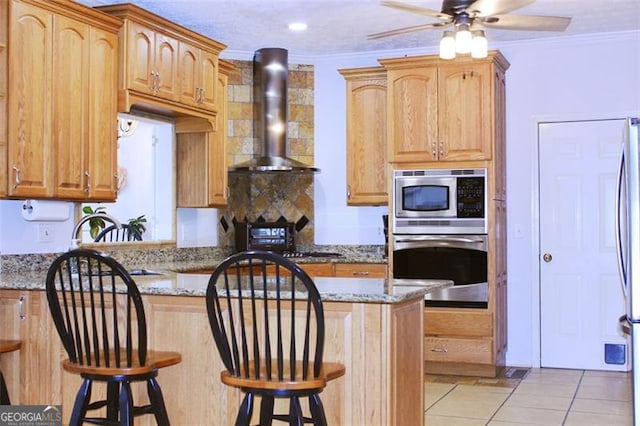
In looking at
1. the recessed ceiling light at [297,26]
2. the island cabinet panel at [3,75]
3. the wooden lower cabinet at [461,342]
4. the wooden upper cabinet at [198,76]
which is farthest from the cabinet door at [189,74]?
the wooden lower cabinet at [461,342]

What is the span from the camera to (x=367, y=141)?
639 cm

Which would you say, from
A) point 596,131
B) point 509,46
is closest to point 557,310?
point 596,131

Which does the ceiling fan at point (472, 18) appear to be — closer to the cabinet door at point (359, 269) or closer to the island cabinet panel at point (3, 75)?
the island cabinet panel at point (3, 75)

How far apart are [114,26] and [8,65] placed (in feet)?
2.77

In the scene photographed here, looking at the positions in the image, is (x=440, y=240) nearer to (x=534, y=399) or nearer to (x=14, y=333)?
(x=534, y=399)

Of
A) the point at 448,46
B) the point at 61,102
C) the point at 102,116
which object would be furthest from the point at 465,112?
the point at 61,102

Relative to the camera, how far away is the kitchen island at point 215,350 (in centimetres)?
305

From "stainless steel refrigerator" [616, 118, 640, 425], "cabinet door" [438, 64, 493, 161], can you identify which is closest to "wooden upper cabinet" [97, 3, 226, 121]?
"cabinet door" [438, 64, 493, 161]

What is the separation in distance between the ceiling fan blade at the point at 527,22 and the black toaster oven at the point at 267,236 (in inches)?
101

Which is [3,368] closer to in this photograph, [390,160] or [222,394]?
[222,394]

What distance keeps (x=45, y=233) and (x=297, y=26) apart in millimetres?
2352

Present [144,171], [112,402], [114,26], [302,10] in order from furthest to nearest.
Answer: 1. [144,171]
2. [302,10]
3. [114,26]
4. [112,402]

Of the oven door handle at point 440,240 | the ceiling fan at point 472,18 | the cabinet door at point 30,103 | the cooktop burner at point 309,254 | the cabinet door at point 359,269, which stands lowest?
the cabinet door at point 359,269

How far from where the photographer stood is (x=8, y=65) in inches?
155
